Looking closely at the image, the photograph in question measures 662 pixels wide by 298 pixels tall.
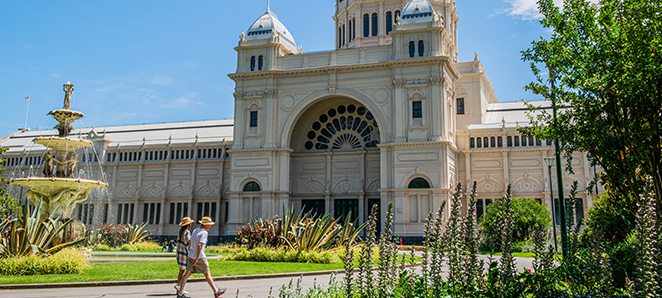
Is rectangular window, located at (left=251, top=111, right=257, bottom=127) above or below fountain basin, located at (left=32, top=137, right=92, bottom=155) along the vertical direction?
above

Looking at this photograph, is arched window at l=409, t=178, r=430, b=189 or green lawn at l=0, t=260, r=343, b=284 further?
arched window at l=409, t=178, r=430, b=189

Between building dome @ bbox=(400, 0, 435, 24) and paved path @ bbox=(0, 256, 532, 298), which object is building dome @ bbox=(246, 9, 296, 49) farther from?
paved path @ bbox=(0, 256, 532, 298)

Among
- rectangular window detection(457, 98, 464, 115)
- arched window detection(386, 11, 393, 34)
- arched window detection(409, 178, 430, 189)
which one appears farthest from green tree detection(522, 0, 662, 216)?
arched window detection(386, 11, 393, 34)

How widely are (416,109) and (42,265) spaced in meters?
28.9

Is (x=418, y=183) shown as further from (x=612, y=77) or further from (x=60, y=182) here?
(x=612, y=77)

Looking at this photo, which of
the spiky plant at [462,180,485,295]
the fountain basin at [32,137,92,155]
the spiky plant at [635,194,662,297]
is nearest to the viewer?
the spiky plant at [635,194,662,297]

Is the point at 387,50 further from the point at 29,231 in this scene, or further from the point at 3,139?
the point at 3,139

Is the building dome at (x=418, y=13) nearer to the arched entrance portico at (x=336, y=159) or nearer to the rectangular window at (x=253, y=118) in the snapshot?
the arched entrance portico at (x=336, y=159)

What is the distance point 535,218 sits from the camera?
3506cm

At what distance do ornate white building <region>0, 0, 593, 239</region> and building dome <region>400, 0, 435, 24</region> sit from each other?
0.31 feet

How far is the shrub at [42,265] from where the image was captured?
16312 millimetres

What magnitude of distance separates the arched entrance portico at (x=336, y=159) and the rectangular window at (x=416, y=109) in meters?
3.91

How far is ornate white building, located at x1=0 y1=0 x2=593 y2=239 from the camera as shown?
3947 cm

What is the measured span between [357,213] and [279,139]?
8.78 metres
